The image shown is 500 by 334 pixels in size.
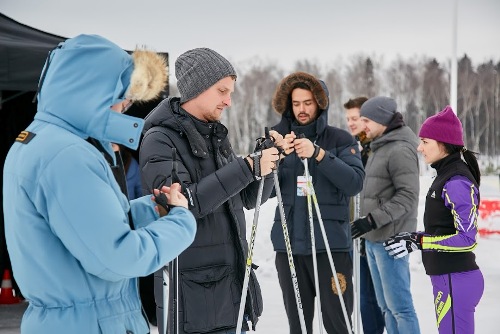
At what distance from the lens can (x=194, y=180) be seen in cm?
A: 287

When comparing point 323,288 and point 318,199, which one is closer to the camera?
point 323,288

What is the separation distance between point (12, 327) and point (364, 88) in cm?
2562

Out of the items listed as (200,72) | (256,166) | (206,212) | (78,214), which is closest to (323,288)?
(256,166)

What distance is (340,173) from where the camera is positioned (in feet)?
13.5

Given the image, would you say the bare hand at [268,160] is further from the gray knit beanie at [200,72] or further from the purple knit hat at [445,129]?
the purple knit hat at [445,129]

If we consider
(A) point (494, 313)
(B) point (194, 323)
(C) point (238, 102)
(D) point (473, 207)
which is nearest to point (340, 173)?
(D) point (473, 207)

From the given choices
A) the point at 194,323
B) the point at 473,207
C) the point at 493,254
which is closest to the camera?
the point at 194,323

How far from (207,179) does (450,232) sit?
5.48 feet

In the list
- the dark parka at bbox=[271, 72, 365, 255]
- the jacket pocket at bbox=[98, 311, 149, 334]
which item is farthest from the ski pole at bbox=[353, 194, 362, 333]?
the jacket pocket at bbox=[98, 311, 149, 334]

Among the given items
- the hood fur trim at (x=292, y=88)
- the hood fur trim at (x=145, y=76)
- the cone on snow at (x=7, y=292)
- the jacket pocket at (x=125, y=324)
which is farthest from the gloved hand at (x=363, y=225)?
the cone on snow at (x=7, y=292)

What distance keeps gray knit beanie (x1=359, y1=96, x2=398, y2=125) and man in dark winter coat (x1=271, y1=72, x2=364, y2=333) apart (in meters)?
0.71

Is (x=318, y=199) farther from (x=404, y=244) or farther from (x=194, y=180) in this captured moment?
(x=194, y=180)

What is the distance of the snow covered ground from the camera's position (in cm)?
589

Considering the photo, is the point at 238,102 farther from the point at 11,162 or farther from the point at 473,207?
the point at 11,162
